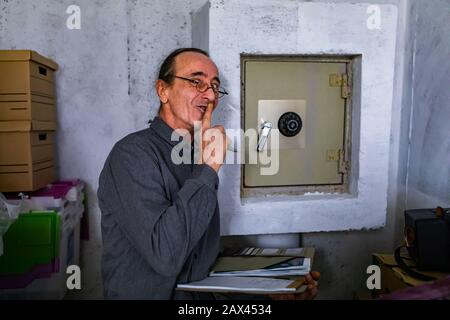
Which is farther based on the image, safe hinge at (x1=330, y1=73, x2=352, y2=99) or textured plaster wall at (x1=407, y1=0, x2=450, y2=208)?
safe hinge at (x1=330, y1=73, x2=352, y2=99)

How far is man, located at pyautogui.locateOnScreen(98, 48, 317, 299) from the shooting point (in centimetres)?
113

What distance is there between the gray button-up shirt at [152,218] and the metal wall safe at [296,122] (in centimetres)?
68

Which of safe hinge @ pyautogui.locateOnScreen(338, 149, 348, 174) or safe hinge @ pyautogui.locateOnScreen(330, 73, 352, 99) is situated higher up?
safe hinge @ pyautogui.locateOnScreen(330, 73, 352, 99)

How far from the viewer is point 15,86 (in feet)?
5.57

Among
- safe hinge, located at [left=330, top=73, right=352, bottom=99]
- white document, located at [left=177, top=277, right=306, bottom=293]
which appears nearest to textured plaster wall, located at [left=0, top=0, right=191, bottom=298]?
safe hinge, located at [left=330, top=73, right=352, bottom=99]

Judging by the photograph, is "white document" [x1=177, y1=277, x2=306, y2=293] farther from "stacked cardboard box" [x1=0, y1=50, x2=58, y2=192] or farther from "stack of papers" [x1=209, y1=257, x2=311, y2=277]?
"stacked cardboard box" [x1=0, y1=50, x2=58, y2=192]

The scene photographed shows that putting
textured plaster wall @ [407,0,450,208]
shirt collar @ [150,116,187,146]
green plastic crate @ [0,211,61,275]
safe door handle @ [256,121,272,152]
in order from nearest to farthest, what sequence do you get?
shirt collar @ [150,116,187,146]
green plastic crate @ [0,211,61,275]
textured plaster wall @ [407,0,450,208]
safe door handle @ [256,121,272,152]

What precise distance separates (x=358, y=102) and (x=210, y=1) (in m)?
0.88

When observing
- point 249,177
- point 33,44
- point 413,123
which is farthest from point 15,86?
point 413,123

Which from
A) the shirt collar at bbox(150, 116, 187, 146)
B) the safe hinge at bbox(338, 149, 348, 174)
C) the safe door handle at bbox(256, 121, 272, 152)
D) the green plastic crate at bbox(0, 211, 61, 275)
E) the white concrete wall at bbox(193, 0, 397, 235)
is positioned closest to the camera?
the shirt collar at bbox(150, 116, 187, 146)

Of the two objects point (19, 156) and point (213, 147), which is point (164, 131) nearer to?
point (213, 147)

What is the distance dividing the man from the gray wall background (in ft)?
2.16

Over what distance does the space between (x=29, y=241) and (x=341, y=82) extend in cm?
163

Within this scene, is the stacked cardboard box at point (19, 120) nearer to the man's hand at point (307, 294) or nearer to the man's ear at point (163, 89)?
the man's ear at point (163, 89)
